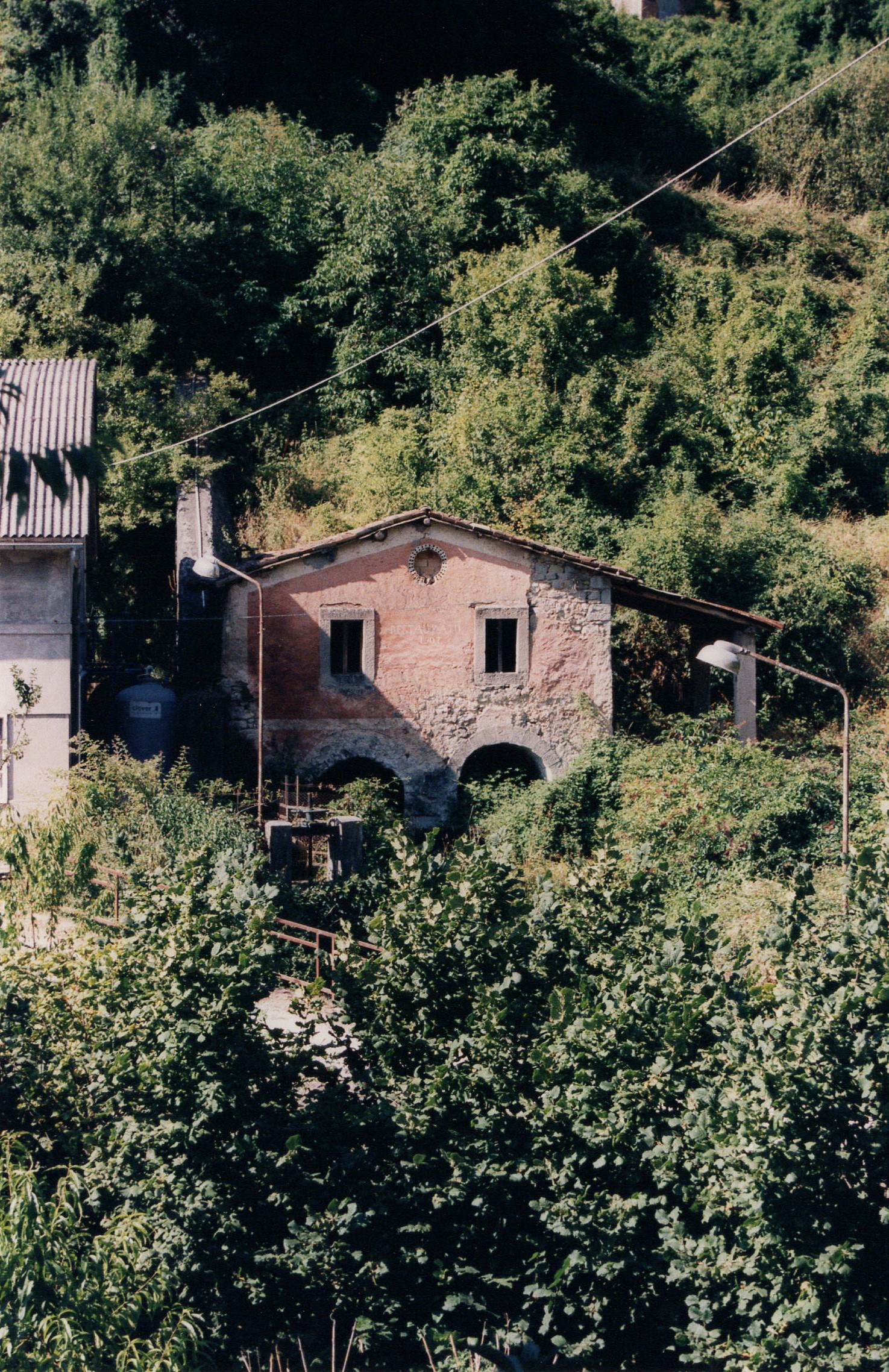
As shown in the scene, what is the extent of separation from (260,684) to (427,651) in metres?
2.59

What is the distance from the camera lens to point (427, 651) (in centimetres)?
1916

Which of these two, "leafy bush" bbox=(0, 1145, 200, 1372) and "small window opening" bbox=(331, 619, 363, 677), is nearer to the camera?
"leafy bush" bbox=(0, 1145, 200, 1372)

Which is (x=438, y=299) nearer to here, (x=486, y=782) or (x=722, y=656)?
(x=486, y=782)

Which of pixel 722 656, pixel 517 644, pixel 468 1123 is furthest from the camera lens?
pixel 517 644

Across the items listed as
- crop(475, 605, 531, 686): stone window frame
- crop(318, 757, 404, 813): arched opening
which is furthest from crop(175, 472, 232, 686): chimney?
crop(475, 605, 531, 686): stone window frame

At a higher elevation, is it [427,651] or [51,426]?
[51,426]

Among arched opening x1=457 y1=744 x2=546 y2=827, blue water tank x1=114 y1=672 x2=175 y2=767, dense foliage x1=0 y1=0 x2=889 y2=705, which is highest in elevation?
dense foliage x1=0 y1=0 x2=889 y2=705

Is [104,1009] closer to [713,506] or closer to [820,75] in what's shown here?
[713,506]

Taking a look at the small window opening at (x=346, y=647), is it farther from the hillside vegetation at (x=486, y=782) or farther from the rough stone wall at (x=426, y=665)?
the hillside vegetation at (x=486, y=782)

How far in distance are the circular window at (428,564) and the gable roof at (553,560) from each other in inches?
13.1

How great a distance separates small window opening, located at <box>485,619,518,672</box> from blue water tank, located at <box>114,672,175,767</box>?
4.63 meters

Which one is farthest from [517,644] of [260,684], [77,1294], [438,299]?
[77,1294]

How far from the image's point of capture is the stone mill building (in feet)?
61.5

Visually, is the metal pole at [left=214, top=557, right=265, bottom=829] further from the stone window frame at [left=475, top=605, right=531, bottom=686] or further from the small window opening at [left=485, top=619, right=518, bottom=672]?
the small window opening at [left=485, top=619, right=518, bottom=672]
